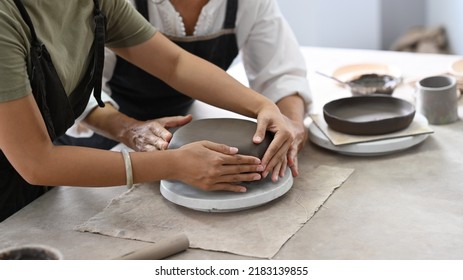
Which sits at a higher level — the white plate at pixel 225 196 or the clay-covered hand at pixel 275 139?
the clay-covered hand at pixel 275 139

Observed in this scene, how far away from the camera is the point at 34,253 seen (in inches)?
51.2

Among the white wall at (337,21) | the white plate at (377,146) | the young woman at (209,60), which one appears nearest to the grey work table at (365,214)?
the white plate at (377,146)

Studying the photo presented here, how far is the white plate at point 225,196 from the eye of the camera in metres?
1.75

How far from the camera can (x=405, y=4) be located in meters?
4.47

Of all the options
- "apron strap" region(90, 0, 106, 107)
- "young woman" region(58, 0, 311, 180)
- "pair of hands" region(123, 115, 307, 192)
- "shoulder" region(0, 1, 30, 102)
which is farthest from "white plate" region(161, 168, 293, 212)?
"shoulder" region(0, 1, 30, 102)

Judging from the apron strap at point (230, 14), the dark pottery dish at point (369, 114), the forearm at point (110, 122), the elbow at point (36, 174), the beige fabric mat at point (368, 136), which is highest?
the apron strap at point (230, 14)

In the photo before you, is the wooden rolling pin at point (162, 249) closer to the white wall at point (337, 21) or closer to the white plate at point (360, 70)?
the white plate at point (360, 70)

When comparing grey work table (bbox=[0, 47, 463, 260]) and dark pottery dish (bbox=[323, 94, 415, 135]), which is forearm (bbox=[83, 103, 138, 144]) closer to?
grey work table (bbox=[0, 47, 463, 260])

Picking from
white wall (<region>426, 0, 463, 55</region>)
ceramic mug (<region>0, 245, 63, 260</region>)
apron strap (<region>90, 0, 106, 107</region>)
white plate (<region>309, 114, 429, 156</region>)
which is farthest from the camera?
white wall (<region>426, 0, 463, 55</region>)

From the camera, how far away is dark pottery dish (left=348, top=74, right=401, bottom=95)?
96.4 inches

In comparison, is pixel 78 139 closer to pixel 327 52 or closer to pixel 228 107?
pixel 228 107

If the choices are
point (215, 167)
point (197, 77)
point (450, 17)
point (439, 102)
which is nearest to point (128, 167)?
→ point (215, 167)

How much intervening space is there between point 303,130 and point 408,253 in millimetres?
695

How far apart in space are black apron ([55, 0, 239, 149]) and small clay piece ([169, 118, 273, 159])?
0.49 meters
